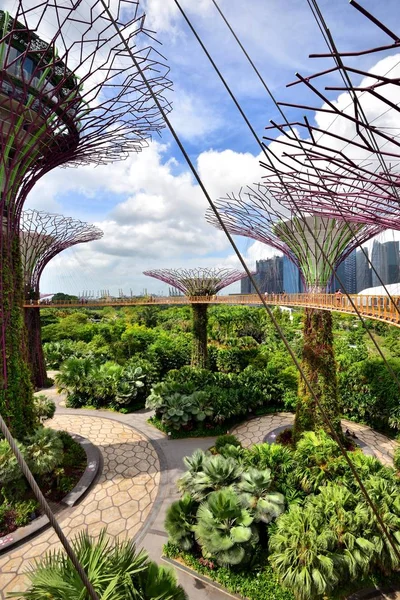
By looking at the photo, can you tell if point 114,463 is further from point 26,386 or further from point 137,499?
point 26,386

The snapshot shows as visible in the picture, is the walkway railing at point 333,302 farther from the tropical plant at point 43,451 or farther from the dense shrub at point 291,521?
the tropical plant at point 43,451

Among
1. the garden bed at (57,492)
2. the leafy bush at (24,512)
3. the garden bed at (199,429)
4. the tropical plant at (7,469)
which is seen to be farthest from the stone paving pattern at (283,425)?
the tropical plant at (7,469)

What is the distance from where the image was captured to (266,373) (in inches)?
547

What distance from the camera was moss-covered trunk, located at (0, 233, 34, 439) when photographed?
7.84 m

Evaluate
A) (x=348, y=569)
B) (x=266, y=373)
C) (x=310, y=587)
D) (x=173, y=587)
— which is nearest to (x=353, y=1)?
(x=173, y=587)

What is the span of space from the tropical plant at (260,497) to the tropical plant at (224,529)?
0.78 ft

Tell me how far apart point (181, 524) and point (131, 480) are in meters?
2.79

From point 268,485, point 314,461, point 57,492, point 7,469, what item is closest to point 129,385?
point 57,492

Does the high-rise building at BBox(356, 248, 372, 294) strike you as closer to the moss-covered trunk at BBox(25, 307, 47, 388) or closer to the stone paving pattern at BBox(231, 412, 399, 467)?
the stone paving pattern at BBox(231, 412, 399, 467)

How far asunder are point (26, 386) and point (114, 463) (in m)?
3.29

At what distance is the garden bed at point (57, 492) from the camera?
6209 mm

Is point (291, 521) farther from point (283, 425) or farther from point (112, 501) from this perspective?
point (283, 425)

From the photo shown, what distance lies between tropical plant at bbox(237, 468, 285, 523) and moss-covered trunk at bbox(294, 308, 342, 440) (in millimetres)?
3634

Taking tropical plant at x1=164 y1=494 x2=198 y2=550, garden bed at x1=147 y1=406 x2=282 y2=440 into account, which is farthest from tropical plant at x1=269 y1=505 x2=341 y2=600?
garden bed at x1=147 y1=406 x2=282 y2=440
